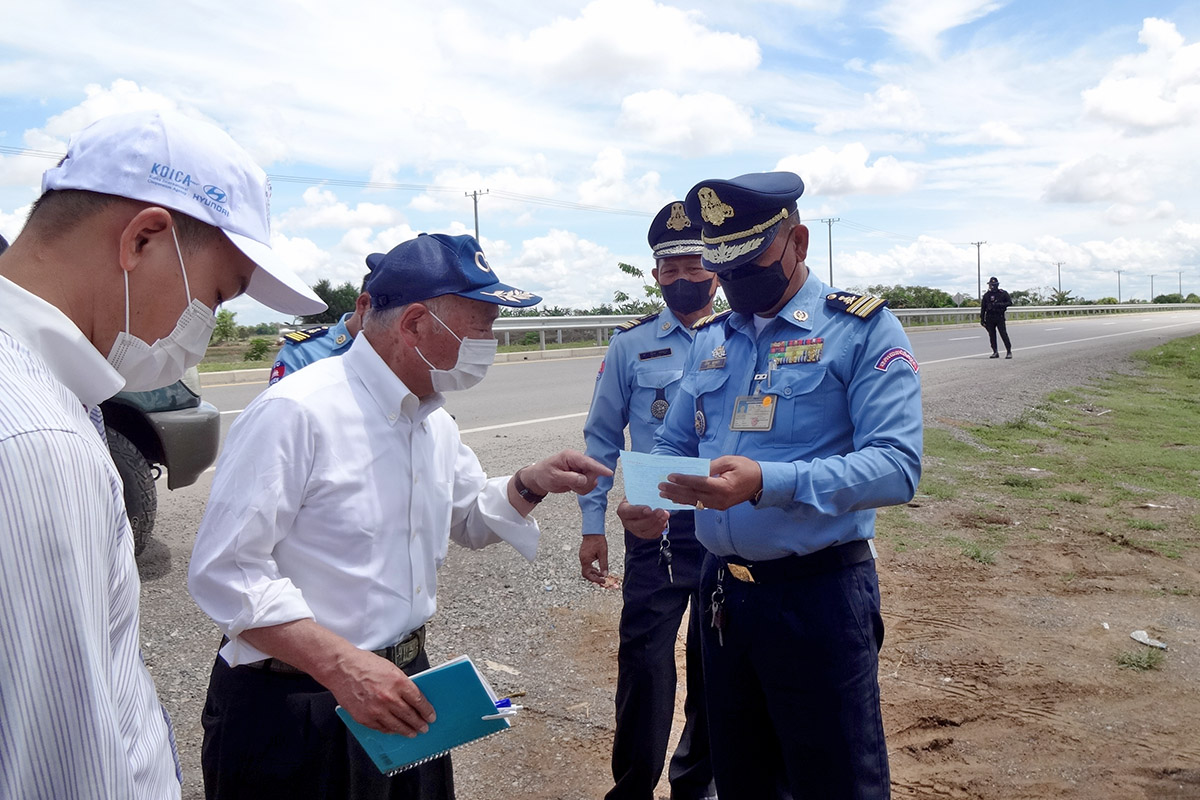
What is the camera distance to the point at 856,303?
2557 millimetres

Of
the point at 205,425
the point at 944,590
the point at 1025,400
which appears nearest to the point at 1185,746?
the point at 944,590

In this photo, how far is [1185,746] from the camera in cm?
352

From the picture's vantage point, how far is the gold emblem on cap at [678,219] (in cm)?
373

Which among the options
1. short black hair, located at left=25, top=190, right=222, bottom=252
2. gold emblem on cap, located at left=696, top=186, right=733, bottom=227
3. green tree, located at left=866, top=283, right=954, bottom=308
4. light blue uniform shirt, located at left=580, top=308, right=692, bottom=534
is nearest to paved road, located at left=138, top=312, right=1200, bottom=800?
light blue uniform shirt, located at left=580, top=308, right=692, bottom=534

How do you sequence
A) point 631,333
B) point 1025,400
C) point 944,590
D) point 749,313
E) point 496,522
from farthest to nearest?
1. point 1025,400
2. point 944,590
3. point 631,333
4. point 749,313
5. point 496,522

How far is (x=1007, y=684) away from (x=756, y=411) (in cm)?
252

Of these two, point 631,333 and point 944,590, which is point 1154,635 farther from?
point 631,333

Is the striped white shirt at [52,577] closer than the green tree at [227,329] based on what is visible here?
Yes

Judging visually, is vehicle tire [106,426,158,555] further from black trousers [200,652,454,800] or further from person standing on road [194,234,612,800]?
black trousers [200,652,454,800]

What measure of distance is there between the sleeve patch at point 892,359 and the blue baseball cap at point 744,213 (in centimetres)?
50

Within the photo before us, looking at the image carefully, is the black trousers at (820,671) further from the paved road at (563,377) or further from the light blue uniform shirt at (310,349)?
the paved road at (563,377)

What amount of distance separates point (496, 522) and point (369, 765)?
777mm

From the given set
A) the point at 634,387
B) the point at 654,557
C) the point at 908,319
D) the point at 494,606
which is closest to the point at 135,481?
the point at 494,606

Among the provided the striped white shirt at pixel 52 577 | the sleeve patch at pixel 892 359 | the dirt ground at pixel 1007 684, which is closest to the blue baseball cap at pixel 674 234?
the sleeve patch at pixel 892 359
